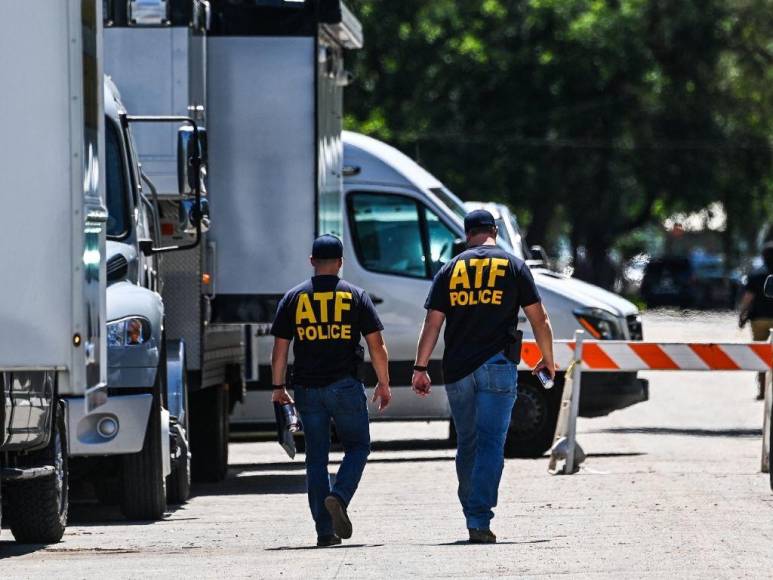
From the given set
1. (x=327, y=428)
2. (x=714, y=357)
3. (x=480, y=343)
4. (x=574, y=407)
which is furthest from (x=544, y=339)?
(x=714, y=357)

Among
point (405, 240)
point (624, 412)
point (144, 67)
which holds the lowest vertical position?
point (624, 412)

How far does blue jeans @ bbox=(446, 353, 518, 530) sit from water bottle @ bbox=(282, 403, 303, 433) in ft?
2.62

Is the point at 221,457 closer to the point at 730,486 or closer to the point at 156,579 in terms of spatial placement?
the point at 730,486

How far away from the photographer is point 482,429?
1073 cm

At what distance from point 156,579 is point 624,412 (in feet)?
48.8

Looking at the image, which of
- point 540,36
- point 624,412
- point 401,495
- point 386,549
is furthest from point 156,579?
point 540,36

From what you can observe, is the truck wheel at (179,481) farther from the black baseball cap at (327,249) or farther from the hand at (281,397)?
the black baseball cap at (327,249)

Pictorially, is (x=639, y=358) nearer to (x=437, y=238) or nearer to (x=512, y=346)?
(x=437, y=238)

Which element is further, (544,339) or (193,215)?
(193,215)

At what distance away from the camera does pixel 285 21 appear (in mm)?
14500

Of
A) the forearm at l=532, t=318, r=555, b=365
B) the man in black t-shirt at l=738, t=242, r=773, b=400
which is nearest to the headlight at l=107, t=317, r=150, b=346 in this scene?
the forearm at l=532, t=318, r=555, b=365

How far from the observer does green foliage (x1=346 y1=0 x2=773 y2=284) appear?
51.2 meters

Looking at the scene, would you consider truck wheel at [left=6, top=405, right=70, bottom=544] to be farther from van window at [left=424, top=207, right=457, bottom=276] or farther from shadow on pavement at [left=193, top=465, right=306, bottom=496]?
van window at [left=424, top=207, right=457, bottom=276]

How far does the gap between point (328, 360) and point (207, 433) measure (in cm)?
474
